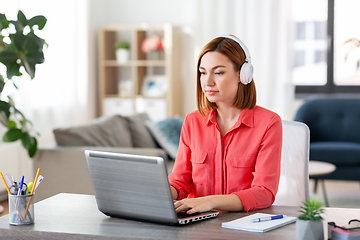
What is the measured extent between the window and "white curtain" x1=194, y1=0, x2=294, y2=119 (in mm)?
170

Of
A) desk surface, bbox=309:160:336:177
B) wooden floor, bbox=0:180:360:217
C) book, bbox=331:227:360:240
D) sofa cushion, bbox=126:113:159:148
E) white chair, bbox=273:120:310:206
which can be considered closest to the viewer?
book, bbox=331:227:360:240

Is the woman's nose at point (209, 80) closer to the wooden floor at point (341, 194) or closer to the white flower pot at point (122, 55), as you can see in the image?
the wooden floor at point (341, 194)

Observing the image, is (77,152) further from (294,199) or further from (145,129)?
(294,199)

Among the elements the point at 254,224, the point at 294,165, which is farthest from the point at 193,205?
the point at 294,165

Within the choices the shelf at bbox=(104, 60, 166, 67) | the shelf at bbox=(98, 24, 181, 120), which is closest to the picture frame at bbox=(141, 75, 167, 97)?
the shelf at bbox=(98, 24, 181, 120)

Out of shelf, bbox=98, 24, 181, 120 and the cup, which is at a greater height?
shelf, bbox=98, 24, 181, 120

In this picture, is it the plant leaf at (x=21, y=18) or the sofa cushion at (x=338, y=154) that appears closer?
the plant leaf at (x=21, y=18)

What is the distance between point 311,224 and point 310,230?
0.04 feet

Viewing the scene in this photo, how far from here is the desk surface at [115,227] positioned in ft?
3.83

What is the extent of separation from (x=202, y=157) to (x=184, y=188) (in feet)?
0.40

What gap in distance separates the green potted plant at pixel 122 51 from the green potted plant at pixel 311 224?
472cm

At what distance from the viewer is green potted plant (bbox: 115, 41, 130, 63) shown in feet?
18.4

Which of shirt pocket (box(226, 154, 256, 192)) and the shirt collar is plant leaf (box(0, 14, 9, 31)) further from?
shirt pocket (box(226, 154, 256, 192))

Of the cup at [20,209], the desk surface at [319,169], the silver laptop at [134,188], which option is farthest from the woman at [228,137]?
the desk surface at [319,169]
